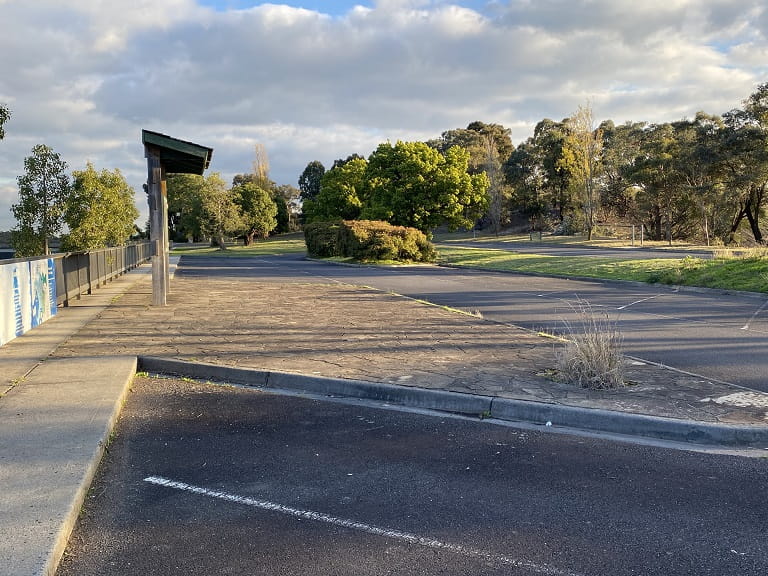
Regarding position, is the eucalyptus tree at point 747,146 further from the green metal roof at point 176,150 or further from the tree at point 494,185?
the green metal roof at point 176,150

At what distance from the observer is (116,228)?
22.8m

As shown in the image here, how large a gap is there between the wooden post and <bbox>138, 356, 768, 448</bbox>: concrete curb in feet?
24.0

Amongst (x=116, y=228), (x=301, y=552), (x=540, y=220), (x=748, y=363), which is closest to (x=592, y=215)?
(x=540, y=220)

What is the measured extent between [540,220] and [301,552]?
228 ft

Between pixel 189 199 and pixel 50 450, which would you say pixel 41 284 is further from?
pixel 189 199

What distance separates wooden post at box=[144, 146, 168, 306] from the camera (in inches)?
598

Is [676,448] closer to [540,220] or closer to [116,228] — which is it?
[116,228]

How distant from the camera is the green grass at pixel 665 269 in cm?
1816

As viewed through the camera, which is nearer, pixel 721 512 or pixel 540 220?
pixel 721 512

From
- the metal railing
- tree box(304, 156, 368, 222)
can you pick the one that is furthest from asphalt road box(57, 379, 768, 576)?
tree box(304, 156, 368, 222)

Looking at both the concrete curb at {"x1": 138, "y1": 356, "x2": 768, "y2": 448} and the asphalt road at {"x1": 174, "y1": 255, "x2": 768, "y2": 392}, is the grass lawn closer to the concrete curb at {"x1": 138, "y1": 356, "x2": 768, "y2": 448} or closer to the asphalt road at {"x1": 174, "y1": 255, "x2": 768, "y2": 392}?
the asphalt road at {"x1": 174, "y1": 255, "x2": 768, "y2": 392}

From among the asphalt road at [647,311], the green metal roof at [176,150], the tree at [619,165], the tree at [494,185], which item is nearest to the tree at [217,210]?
the tree at [494,185]

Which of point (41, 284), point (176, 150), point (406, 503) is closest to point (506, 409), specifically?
point (406, 503)

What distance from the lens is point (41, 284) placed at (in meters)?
11.9
